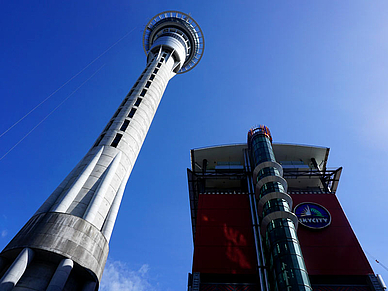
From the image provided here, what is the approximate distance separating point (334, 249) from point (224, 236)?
49.9 feet

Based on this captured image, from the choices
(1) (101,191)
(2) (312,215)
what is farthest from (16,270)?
(2) (312,215)

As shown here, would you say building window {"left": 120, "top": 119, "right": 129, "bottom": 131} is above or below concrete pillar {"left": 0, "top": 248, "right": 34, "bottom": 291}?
above

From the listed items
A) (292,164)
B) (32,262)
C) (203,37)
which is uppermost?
(203,37)

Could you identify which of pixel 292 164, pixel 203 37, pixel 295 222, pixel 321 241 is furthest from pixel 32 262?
pixel 203 37

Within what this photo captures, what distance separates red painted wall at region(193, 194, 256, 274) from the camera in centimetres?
3747

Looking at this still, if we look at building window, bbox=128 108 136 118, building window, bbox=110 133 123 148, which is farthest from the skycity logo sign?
building window, bbox=128 108 136 118

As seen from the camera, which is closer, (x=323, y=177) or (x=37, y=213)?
(x=37, y=213)

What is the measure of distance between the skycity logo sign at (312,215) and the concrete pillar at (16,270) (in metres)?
36.3

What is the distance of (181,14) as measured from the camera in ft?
240

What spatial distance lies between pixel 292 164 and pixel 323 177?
6.29 m

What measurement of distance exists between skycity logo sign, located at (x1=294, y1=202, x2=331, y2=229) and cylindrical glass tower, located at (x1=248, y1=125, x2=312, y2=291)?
4.97 m

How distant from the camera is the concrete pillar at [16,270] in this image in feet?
62.7

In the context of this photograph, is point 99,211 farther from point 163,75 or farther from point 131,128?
point 163,75

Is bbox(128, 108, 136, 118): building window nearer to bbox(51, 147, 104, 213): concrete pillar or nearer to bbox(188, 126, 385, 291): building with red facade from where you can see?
bbox(51, 147, 104, 213): concrete pillar
